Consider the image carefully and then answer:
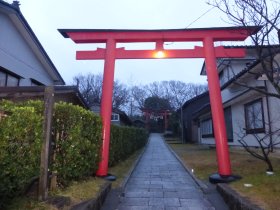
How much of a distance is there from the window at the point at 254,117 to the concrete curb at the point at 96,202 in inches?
323

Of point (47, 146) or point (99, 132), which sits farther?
point (99, 132)

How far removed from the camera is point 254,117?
1524cm

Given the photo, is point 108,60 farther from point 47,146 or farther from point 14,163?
point 14,163

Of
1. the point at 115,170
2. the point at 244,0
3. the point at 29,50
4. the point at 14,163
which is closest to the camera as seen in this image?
the point at 14,163

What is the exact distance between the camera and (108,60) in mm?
10523

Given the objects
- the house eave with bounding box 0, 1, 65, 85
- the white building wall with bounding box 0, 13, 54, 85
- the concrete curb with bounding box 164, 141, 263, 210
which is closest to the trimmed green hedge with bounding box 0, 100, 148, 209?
the concrete curb with bounding box 164, 141, 263, 210

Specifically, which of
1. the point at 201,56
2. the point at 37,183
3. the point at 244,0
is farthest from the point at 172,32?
the point at 37,183

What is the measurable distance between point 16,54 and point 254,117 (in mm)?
11287

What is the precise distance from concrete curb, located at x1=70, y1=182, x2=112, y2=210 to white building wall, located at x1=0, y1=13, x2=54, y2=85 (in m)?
7.50

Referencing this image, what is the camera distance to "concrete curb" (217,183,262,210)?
576 centimetres

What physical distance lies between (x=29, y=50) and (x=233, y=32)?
33.3 ft

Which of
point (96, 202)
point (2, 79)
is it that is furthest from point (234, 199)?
point (2, 79)

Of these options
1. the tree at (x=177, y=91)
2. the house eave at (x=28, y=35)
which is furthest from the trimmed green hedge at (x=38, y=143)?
the tree at (x=177, y=91)

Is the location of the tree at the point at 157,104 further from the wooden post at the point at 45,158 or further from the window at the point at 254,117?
the wooden post at the point at 45,158
